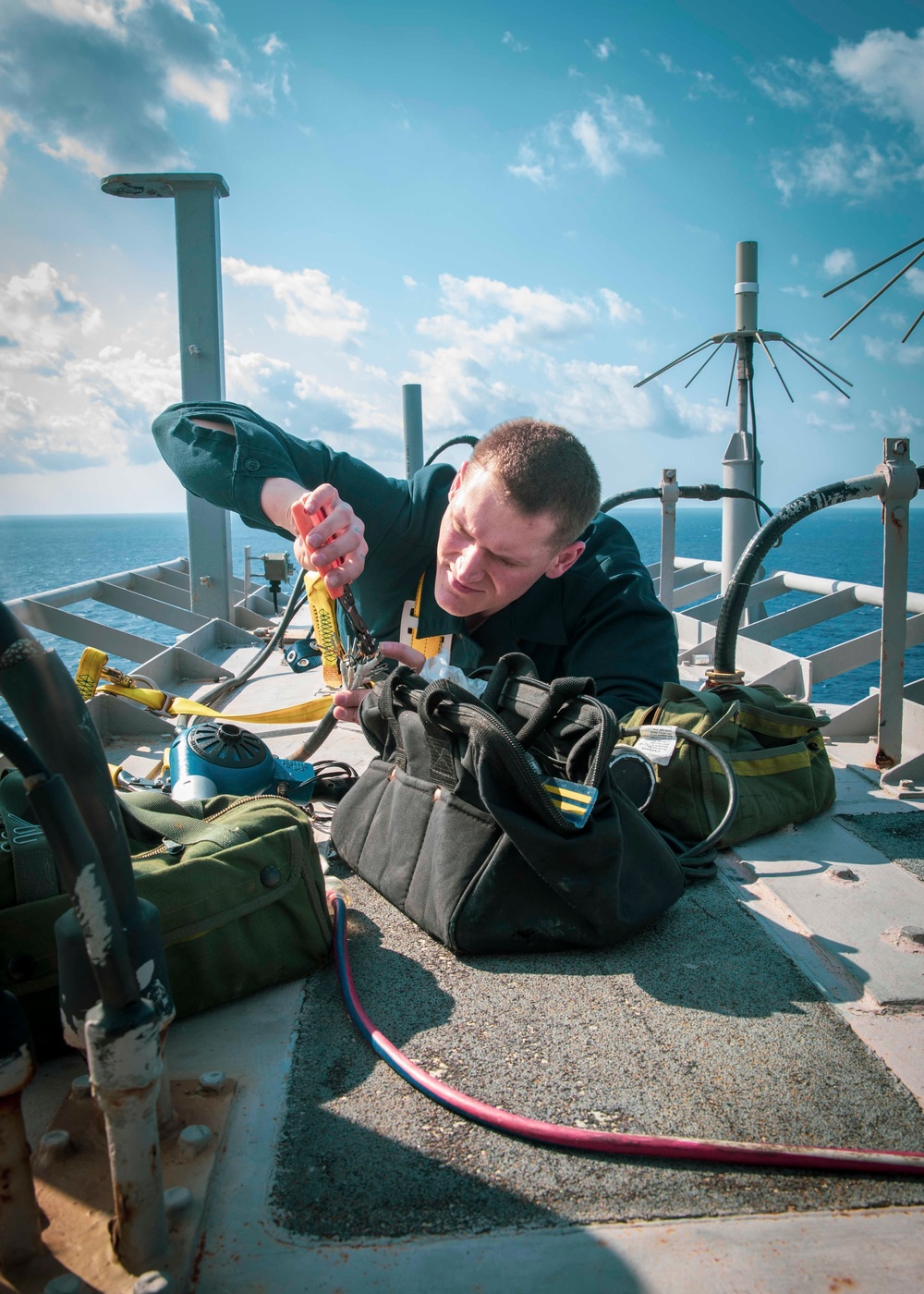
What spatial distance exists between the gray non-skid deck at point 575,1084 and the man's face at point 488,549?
1112 mm

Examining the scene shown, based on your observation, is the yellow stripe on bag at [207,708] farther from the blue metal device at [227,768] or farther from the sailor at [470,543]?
the blue metal device at [227,768]

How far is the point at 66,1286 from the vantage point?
901 millimetres

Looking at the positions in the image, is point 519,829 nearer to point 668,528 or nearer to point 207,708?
point 207,708

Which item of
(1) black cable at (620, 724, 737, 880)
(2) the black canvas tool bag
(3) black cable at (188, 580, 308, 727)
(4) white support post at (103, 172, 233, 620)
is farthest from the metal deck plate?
(4) white support post at (103, 172, 233, 620)

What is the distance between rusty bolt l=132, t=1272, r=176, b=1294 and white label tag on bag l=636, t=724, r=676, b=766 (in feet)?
5.39

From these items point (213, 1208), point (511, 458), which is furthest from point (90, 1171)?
point (511, 458)

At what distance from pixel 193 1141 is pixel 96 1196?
137 millimetres

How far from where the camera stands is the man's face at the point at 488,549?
2.44 metres

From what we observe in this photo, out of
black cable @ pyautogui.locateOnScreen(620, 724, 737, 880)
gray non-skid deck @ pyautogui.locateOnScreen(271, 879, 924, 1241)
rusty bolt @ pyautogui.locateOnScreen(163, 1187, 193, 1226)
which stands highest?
black cable @ pyautogui.locateOnScreen(620, 724, 737, 880)

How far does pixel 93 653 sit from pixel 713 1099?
278 centimetres

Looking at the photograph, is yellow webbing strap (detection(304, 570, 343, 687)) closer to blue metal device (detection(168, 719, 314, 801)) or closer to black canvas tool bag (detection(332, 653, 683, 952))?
blue metal device (detection(168, 719, 314, 801))

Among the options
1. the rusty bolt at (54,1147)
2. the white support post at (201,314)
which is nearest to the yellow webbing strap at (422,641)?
the rusty bolt at (54,1147)

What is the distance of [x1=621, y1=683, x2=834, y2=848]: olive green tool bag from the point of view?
7.45ft

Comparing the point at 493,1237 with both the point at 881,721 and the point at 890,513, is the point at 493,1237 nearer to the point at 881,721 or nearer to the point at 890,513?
the point at 881,721
